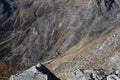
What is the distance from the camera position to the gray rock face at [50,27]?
106250 millimetres

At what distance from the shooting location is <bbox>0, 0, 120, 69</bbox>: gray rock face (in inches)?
4183

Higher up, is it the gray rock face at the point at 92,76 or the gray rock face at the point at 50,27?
the gray rock face at the point at 92,76

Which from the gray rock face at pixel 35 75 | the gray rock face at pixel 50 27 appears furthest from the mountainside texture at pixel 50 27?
the gray rock face at pixel 35 75

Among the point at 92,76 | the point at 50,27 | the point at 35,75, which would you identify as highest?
the point at 35,75

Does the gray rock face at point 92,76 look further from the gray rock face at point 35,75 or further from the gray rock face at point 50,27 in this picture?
the gray rock face at point 50,27

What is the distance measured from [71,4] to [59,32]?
18.4 meters

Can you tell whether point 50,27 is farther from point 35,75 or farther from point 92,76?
point 35,75

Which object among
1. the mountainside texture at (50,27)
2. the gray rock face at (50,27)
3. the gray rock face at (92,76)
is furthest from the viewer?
the gray rock face at (50,27)

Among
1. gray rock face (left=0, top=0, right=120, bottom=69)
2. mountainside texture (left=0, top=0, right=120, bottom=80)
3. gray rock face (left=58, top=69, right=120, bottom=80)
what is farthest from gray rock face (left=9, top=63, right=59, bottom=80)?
gray rock face (left=0, top=0, right=120, bottom=69)

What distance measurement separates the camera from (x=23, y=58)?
115 metres

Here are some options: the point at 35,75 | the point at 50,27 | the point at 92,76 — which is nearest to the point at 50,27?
the point at 50,27

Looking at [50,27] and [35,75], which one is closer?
[35,75]

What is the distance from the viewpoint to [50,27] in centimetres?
12838

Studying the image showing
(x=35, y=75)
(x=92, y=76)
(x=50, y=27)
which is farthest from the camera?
(x=50, y=27)
